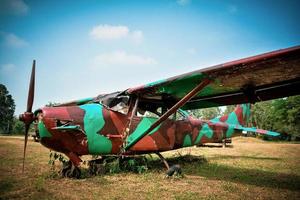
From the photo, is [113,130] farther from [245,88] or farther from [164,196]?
[245,88]

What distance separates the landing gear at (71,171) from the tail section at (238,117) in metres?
6.55

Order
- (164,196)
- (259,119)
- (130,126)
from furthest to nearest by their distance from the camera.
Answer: (259,119) → (130,126) → (164,196)

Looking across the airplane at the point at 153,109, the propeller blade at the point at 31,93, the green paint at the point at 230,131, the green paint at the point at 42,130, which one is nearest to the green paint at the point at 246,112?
the green paint at the point at 230,131

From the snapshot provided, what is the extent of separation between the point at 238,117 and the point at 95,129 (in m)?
7.52

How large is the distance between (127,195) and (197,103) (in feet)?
17.0

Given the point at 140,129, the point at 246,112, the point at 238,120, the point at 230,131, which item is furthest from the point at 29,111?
the point at 246,112

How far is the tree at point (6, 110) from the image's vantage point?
7525 centimetres

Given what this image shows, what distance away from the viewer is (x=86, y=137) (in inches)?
201

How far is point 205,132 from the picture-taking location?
8.45 metres

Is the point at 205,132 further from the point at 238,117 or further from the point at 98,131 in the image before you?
the point at 98,131

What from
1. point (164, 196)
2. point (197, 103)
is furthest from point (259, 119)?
point (164, 196)

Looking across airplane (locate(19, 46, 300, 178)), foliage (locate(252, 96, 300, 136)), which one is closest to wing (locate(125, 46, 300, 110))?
airplane (locate(19, 46, 300, 178))

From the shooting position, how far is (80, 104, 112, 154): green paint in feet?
16.9

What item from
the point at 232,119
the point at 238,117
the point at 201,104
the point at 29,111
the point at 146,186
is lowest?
the point at 146,186
